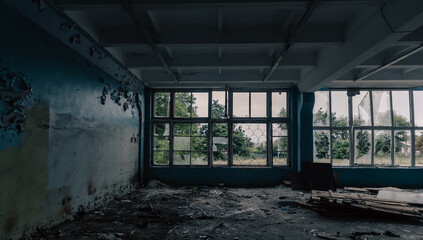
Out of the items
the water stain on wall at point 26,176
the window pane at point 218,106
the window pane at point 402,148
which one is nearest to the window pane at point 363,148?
the window pane at point 402,148

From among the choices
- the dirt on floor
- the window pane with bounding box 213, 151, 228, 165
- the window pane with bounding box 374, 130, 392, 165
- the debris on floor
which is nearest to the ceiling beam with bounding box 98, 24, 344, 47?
the debris on floor

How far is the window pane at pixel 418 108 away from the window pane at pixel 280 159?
162 inches

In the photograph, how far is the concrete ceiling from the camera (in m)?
3.45

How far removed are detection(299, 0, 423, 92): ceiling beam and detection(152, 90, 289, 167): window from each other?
260 cm

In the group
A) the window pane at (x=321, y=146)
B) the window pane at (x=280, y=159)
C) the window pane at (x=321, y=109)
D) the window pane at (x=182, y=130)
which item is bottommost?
the window pane at (x=280, y=159)

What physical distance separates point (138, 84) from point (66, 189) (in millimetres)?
3912

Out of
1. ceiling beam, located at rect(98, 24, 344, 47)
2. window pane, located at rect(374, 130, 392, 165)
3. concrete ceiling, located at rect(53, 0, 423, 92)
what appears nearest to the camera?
concrete ceiling, located at rect(53, 0, 423, 92)

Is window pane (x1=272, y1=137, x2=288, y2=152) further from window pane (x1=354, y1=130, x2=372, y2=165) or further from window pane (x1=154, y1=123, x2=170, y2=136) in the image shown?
window pane (x1=154, y1=123, x2=170, y2=136)

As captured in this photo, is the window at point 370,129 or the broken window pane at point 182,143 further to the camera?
the broken window pane at point 182,143

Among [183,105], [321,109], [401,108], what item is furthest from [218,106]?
[401,108]

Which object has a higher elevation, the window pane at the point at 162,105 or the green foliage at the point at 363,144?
the window pane at the point at 162,105

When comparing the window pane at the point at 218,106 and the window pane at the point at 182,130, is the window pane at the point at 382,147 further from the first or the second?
the window pane at the point at 182,130

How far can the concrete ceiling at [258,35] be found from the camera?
136 inches

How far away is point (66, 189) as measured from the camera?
4008 millimetres
